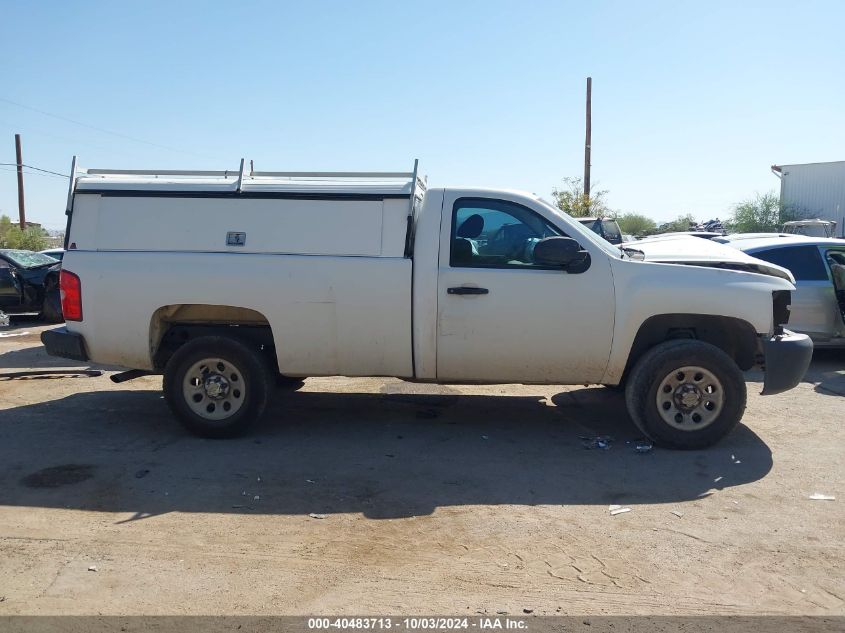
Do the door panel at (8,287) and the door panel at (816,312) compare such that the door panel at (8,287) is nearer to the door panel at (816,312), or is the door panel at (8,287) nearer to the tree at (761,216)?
the door panel at (816,312)

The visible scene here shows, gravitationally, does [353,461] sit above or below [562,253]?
below

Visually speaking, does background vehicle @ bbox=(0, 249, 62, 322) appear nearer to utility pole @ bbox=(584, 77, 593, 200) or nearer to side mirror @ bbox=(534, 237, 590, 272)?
side mirror @ bbox=(534, 237, 590, 272)

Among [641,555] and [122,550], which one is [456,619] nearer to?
[641,555]

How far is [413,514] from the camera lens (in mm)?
4832

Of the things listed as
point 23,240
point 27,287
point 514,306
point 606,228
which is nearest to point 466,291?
point 514,306

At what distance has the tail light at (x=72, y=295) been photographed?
6.26m

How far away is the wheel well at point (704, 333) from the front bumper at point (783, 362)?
0.21m

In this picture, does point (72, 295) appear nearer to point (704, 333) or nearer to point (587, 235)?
point (587, 235)

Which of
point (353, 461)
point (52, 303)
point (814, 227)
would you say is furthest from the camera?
point (814, 227)

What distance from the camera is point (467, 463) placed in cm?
580

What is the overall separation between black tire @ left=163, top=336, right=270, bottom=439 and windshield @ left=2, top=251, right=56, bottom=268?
30.1 ft

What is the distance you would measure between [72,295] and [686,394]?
5.06 metres

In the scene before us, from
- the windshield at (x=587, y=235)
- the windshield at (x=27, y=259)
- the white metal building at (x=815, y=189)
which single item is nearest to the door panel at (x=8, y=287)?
the windshield at (x=27, y=259)

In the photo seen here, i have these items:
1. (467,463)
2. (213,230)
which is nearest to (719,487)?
(467,463)
